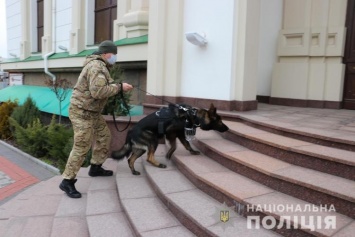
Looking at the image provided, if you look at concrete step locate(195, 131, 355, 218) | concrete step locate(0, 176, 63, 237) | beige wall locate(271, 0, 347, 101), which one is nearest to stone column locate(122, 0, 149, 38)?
beige wall locate(271, 0, 347, 101)

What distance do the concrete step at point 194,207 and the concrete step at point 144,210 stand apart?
7cm

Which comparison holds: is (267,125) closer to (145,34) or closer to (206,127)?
(206,127)

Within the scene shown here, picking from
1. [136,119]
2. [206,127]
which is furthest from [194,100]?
[206,127]

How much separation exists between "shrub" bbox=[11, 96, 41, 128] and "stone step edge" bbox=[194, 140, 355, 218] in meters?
7.47

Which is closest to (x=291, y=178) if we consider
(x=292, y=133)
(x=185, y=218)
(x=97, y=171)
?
(x=185, y=218)

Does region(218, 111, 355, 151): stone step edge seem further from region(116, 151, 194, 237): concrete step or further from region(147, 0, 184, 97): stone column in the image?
region(147, 0, 184, 97): stone column

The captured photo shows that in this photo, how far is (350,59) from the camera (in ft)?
21.3

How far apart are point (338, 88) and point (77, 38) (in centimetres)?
870

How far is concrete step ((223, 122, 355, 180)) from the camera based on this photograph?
293 centimetres

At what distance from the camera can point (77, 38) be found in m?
11.4

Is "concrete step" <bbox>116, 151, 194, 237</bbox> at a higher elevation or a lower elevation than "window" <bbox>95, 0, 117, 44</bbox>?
lower

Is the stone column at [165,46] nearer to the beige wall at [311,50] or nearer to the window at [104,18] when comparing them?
the beige wall at [311,50]

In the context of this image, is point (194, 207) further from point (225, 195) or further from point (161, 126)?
point (161, 126)

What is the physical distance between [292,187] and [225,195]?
61cm
